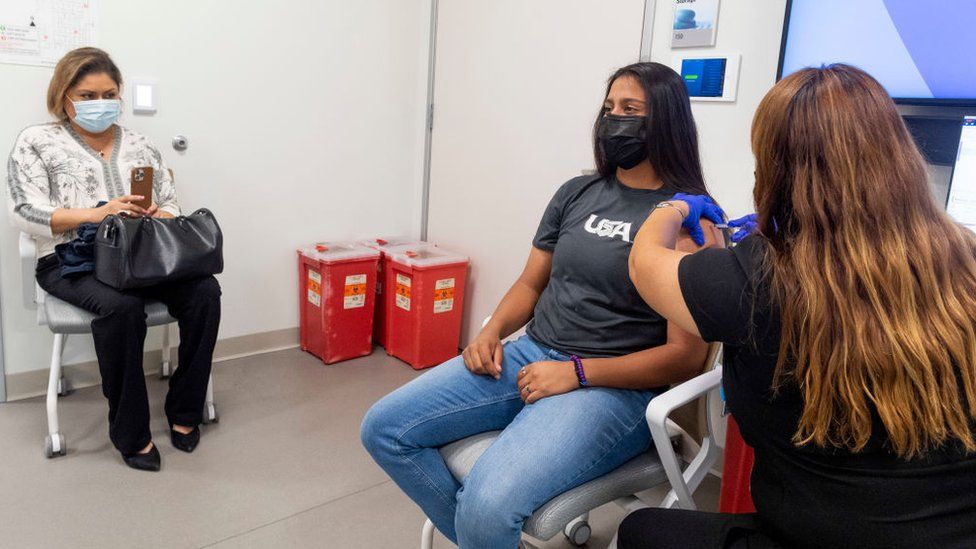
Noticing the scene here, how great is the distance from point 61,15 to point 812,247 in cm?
267

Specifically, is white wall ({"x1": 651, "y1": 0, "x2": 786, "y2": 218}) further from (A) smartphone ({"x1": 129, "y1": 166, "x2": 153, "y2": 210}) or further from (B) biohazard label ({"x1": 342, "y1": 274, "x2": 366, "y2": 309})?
(A) smartphone ({"x1": 129, "y1": 166, "x2": 153, "y2": 210})

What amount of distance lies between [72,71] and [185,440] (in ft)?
4.22

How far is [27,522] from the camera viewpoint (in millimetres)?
1899

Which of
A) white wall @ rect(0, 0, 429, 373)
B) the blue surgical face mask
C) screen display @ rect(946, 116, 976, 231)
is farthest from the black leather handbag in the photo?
screen display @ rect(946, 116, 976, 231)

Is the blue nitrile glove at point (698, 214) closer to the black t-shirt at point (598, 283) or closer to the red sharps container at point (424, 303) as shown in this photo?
the black t-shirt at point (598, 283)

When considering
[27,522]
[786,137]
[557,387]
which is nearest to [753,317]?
[786,137]

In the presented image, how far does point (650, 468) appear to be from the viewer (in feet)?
4.76

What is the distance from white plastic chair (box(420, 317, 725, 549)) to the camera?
4.31 feet

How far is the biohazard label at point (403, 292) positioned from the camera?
10.4 ft

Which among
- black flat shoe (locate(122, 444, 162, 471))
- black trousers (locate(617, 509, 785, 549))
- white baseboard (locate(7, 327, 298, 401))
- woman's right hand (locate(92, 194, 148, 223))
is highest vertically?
woman's right hand (locate(92, 194, 148, 223))

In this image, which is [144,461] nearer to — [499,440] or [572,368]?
[499,440]

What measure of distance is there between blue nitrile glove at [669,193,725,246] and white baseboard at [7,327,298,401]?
7.77 feet

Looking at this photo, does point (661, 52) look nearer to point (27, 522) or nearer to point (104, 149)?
point (104, 149)

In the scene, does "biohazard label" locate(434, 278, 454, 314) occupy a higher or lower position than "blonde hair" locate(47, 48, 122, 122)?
lower
